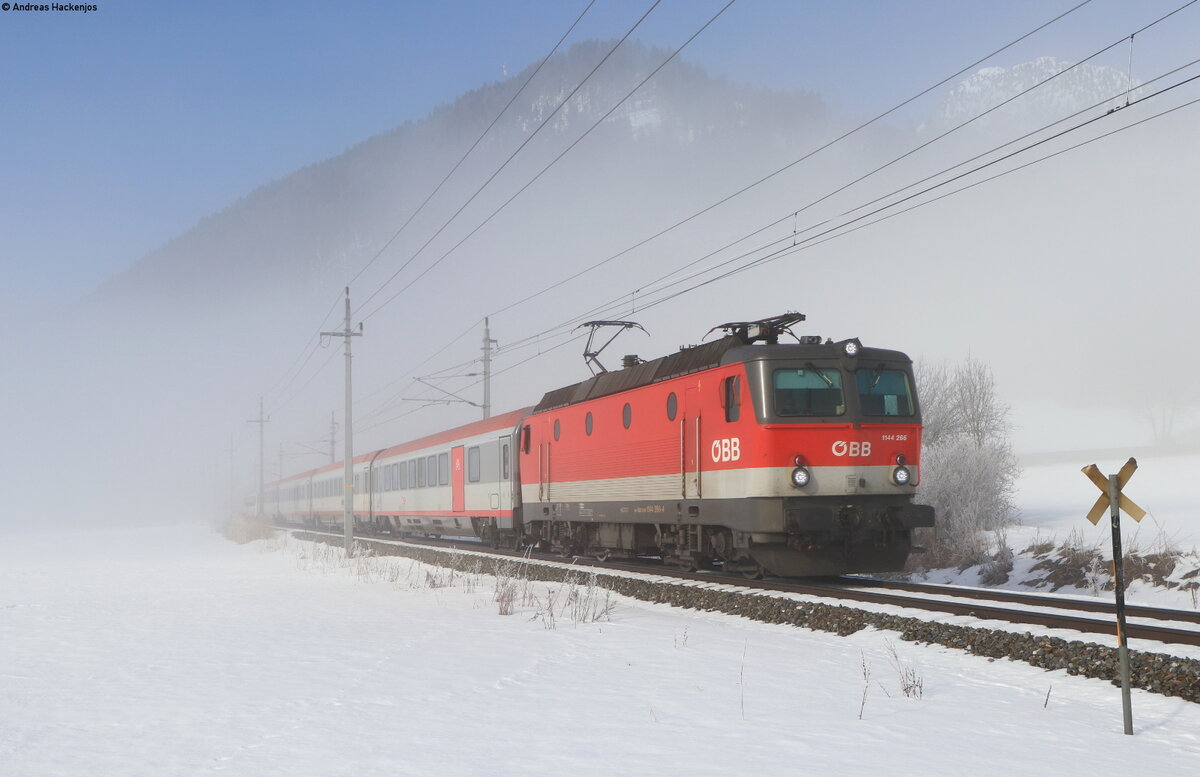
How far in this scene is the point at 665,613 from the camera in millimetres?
14180

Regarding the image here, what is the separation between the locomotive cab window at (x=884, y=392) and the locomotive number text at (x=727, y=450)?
1.87 meters

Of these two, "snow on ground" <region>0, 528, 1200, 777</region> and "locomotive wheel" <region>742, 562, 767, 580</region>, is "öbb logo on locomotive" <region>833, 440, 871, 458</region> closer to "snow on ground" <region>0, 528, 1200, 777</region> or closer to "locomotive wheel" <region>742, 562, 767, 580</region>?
"locomotive wheel" <region>742, 562, 767, 580</region>

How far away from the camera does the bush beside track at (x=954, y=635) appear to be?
8383 mm

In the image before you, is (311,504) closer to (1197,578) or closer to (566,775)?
(1197,578)

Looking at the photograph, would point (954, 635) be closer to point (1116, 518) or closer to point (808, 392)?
point (1116, 518)

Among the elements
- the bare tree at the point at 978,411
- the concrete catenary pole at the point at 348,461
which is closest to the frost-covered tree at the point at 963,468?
the bare tree at the point at 978,411

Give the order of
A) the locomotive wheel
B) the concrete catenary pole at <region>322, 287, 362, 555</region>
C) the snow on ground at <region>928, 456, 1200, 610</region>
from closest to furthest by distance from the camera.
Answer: the snow on ground at <region>928, 456, 1200, 610</region> < the locomotive wheel < the concrete catenary pole at <region>322, 287, 362, 555</region>

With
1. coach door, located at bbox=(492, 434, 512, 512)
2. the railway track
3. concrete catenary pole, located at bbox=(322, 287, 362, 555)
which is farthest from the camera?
concrete catenary pole, located at bbox=(322, 287, 362, 555)

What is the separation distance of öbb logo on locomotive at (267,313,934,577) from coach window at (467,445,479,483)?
266 inches

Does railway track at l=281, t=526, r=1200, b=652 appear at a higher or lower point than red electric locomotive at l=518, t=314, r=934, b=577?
lower

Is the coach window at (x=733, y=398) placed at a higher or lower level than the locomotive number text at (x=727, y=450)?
higher

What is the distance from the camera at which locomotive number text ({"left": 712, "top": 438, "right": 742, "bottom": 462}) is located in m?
15.0

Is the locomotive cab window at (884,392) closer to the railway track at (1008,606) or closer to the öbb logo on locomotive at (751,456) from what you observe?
the öbb logo on locomotive at (751,456)

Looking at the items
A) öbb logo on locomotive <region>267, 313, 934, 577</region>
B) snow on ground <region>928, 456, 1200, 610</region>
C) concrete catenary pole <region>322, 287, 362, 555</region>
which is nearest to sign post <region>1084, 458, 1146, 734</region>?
öbb logo on locomotive <region>267, 313, 934, 577</region>
